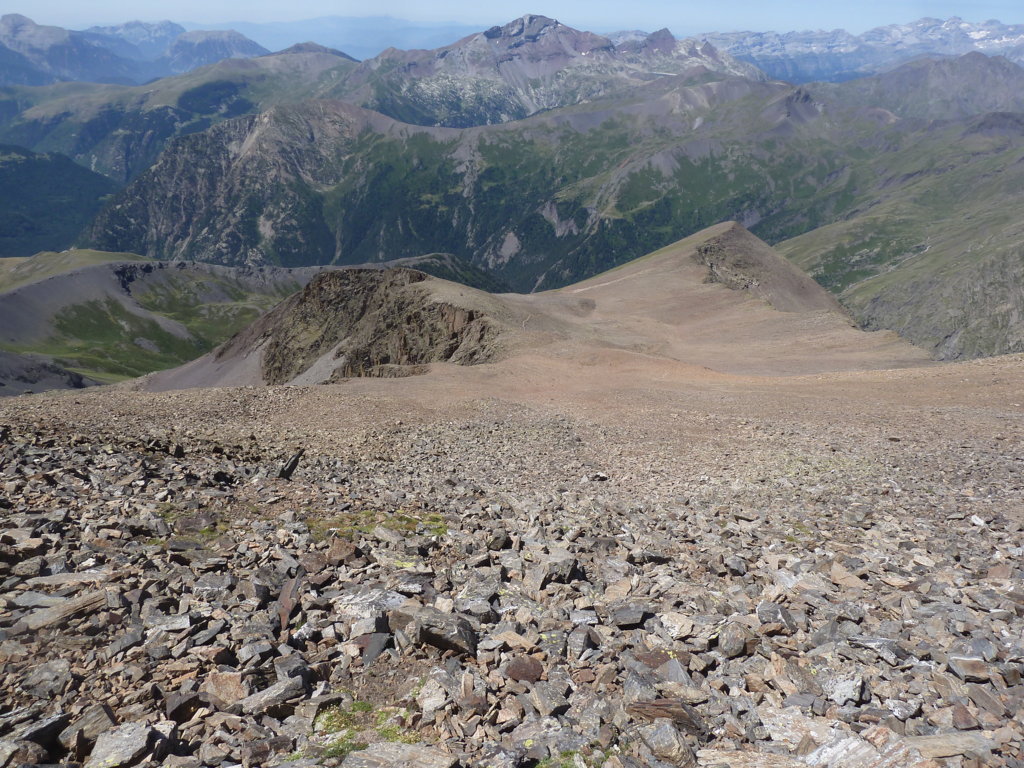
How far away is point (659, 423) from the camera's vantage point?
31.8 m

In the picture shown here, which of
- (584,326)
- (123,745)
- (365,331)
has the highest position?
(123,745)

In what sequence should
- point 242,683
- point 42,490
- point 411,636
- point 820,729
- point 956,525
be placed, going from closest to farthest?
point 820,729, point 242,683, point 411,636, point 42,490, point 956,525

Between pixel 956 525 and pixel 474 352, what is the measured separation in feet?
159

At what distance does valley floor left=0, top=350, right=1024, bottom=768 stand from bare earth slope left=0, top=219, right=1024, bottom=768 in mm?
49

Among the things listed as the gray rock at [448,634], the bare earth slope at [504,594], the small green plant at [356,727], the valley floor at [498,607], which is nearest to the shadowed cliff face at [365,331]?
the bare earth slope at [504,594]

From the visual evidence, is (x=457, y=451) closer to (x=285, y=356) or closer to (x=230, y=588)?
(x=230, y=588)

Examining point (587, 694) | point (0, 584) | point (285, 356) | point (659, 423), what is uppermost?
point (0, 584)

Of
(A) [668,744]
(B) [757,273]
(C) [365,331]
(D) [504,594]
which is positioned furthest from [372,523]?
(B) [757,273]

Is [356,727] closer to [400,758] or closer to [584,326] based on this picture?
[400,758]

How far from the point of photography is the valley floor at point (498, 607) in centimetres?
827

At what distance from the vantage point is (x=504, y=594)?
12000 millimetres

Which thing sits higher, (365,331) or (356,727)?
(356,727)

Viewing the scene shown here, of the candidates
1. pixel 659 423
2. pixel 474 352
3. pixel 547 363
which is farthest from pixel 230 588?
pixel 474 352

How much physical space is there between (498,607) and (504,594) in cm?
49
